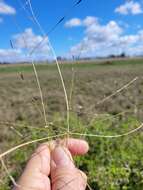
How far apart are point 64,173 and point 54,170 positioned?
0.05 metres

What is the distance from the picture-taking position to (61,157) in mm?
1299

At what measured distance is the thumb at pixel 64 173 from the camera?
1.21 metres

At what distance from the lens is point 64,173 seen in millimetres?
1251

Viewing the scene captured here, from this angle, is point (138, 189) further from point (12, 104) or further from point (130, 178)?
point (12, 104)

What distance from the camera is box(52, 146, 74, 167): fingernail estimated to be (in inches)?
50.7

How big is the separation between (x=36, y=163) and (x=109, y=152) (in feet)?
12.5

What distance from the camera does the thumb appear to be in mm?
1208

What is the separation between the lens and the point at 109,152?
4988mm

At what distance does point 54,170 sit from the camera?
4.24ft

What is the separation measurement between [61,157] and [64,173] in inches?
2.5

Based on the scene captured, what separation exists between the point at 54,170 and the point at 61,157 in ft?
0.14

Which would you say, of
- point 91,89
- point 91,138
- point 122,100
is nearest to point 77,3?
point 91,138

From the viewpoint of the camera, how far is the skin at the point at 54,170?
119 cm

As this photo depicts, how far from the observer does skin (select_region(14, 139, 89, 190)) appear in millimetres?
1194
